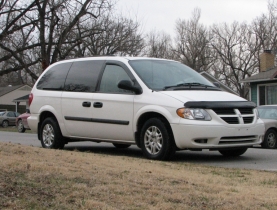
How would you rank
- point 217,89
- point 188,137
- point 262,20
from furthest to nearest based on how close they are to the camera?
point 262,20 → point 217,89 → point 188,137

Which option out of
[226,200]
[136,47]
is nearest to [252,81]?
[136,47]

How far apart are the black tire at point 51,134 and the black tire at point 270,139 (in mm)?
6206

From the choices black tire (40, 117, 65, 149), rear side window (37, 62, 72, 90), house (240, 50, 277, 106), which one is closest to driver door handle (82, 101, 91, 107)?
rear side window (37, 62, 72, 90)

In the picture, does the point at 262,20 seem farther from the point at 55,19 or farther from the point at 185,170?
the point at 185,170

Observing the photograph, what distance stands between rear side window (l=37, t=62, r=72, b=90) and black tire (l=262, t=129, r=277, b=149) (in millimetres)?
6352

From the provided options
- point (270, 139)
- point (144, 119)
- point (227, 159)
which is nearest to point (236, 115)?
point (227, 159)

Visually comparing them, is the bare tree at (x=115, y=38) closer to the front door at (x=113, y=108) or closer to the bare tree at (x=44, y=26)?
the bare tree at (x=44, y=26)

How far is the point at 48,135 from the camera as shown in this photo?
1051 cm

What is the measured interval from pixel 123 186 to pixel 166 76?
160 inches

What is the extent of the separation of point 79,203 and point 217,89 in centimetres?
513

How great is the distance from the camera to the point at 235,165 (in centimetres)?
823

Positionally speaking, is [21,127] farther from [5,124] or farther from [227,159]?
[227,159]

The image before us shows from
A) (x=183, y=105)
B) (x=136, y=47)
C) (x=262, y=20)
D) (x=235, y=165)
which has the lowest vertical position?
(x=235, y=165)

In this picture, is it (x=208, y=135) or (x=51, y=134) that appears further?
(x=51, y=134)
